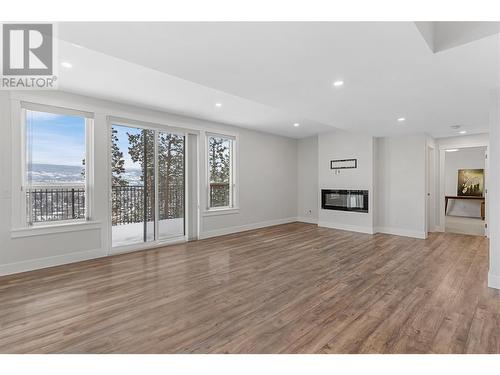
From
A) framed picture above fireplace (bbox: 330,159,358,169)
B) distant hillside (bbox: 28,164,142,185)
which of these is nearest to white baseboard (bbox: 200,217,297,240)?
framed picture above fireplace (bbox: 330,159,358,169)

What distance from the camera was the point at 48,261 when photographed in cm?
394

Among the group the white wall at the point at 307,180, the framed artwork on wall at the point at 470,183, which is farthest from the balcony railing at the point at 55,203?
the framed artwork on wall at the point at 470,183

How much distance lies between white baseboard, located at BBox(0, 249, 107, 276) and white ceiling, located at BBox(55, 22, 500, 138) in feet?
8.62

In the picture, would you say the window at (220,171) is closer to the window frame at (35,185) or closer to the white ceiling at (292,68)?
the white ceiling at (292,68)

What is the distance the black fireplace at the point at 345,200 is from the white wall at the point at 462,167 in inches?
219

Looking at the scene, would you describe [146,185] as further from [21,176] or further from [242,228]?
[242,228]

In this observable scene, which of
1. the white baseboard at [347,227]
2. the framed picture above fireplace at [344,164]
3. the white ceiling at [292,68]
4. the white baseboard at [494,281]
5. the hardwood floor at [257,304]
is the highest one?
the white ceiling at [292,68]

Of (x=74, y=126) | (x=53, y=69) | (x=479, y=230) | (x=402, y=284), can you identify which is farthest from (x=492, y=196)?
(x=74, y=126)

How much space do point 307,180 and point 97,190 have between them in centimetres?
596

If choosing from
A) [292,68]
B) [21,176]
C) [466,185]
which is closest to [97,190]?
[21,176]

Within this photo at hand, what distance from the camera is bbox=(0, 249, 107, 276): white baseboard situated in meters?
3.62

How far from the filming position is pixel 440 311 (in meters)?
2.59

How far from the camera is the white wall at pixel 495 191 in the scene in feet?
10.5

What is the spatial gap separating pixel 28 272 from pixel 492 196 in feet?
20.9
